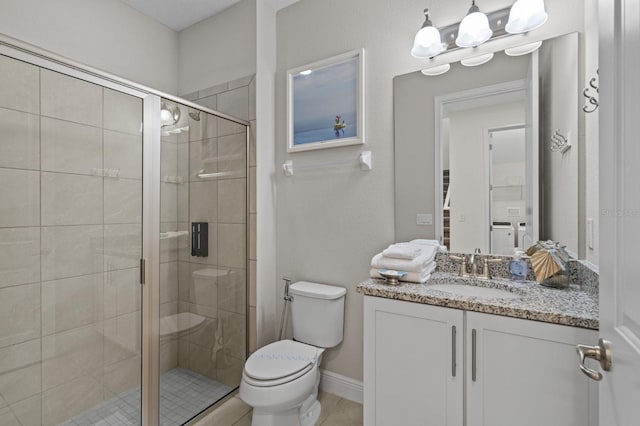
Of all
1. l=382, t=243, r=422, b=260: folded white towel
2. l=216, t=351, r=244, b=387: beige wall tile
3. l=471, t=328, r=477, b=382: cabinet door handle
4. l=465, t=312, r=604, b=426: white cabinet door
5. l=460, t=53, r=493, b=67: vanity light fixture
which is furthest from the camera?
l=216, t=351, r=244, b=387: beige wall tile

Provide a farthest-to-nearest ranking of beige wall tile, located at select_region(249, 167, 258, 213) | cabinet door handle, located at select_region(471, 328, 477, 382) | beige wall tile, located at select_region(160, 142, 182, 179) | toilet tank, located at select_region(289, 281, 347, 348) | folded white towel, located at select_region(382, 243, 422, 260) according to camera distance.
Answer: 1. beige wall tile, located at select_region(249, 167, 258, 213)
2. toilet tank, located at select_region(289, 281, 347, 348)
3. beige wall tile, located at select_region(160, 142, 182, 179)
4. folded white towel, located at select_region(382, 243, 422, 260)
5. cabinet door handle, located at select_region(471, 328, 477, 382)

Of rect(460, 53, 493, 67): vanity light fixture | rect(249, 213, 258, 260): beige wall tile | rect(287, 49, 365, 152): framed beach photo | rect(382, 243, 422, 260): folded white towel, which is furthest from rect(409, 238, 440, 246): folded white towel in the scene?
rect(249, 213, 258, 260): beige wall tile

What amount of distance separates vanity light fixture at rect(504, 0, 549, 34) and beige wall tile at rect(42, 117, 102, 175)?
7.09ft

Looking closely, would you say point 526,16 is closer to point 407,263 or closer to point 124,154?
point 407,263

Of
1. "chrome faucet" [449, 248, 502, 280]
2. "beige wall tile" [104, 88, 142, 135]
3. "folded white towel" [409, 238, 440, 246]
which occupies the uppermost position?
"beige wall tile" [104, 88, 142, 135]

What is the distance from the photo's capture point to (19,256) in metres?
1.40

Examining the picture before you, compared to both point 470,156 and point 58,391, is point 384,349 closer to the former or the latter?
point 470,156

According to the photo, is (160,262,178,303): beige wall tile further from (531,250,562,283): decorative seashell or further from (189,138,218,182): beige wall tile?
(531,250,562,283): decorative seashell

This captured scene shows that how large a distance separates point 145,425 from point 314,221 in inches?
58.5

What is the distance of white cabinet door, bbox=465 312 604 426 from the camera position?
998 mm

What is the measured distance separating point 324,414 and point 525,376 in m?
1.22

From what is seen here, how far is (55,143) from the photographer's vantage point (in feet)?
4.97

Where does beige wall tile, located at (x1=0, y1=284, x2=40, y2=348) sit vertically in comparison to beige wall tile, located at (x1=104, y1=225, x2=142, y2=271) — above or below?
below

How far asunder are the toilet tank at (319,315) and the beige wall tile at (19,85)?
162cm
